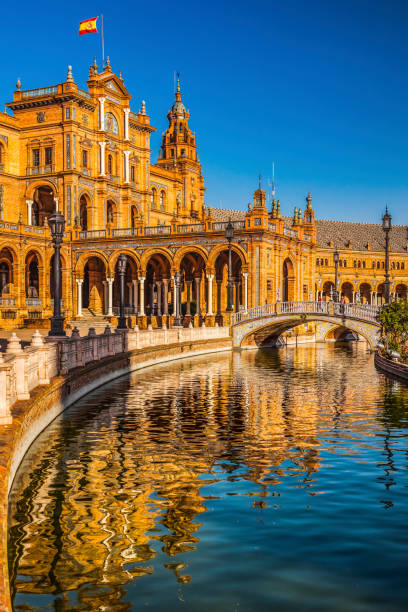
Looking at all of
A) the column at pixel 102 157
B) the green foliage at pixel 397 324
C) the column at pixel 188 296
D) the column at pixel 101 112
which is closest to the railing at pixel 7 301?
the column at pixel 188 296

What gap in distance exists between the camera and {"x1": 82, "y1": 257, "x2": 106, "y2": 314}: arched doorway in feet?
180

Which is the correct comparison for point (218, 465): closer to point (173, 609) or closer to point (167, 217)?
point (173, 609)

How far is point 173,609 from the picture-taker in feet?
20.7

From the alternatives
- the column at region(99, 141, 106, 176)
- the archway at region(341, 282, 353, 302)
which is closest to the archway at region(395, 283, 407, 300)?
the archway at region(341, 282, 353, 302)

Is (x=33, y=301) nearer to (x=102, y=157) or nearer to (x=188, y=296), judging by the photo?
(x=188, y=296)

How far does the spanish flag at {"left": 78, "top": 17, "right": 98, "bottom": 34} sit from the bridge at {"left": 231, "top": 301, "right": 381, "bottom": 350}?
2670 centimetres

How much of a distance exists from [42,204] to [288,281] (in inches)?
884

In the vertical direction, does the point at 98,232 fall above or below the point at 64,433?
above

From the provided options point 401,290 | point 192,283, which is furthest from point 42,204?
point 401,290

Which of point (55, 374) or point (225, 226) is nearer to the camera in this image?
point (55, 374)

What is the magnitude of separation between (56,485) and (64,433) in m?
4.05

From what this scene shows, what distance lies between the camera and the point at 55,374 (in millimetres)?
17156

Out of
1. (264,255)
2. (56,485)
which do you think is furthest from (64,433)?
(264,255)

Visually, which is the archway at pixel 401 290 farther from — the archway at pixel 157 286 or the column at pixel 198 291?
the column at pixel 198 291
